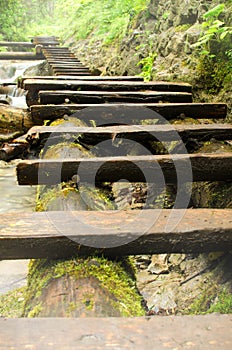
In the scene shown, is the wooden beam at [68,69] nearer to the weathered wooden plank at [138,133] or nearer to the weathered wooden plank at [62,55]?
the weathered wooden plank at [62,55]

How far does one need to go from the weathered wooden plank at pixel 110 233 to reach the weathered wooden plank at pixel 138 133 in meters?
1.22

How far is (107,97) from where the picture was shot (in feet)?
14.0

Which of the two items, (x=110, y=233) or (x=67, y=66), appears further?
(x=67, y=66)

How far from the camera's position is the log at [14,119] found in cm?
451

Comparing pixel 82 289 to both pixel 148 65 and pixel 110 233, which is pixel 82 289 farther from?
pixel 148 65

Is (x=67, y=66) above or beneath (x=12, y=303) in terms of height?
above

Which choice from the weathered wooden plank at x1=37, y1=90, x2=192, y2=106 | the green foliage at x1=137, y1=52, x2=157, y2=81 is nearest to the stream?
the weathered wooden plank at x1=37, y1=90, x2=192, y2=106

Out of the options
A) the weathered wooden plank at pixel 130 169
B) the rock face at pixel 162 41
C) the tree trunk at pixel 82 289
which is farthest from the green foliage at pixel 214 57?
the tree trunk at pixel 82 289

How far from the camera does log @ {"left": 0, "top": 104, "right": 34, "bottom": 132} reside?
4512 mm

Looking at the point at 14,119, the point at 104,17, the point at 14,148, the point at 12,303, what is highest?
the point at 104,17

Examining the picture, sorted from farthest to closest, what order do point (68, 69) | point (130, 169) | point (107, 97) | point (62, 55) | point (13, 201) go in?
1. point (62, 55)
2. point (68, 69)
3. point (13, 201)
4. point (107, 97)
5. point (130, 169)

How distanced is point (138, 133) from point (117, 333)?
2097mm

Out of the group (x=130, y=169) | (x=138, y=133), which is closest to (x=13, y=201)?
(x=138, y=133)

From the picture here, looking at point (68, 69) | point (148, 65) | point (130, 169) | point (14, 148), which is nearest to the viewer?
point (130, 169)
